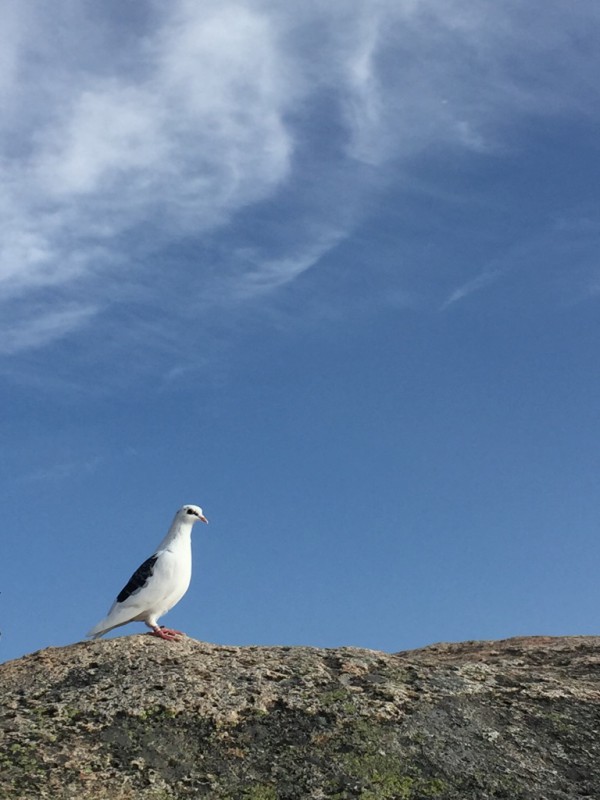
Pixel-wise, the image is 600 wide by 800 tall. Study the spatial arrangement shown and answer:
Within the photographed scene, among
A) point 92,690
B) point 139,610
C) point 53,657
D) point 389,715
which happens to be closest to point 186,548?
point 139,610

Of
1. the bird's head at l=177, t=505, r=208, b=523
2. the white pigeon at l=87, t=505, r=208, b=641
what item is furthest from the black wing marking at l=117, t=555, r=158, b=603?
the bird's head at l=177, t=505, r=208, b=523

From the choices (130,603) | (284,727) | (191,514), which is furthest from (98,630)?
(284,727)

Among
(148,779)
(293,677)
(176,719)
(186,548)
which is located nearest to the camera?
(148,779)

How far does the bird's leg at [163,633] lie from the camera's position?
14.6 meters

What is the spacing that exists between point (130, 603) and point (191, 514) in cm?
214

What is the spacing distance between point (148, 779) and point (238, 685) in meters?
1.97

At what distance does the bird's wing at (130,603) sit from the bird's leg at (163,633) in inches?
16.8

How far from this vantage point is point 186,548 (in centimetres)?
1698

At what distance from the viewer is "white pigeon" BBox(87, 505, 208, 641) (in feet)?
52.1

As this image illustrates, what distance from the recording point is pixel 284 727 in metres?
11.7

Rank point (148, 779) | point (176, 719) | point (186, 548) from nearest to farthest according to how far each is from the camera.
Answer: point (148, 779) < point (176, 719) < point (186, 548)

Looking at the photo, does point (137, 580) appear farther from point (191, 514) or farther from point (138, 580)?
point (191, 514)

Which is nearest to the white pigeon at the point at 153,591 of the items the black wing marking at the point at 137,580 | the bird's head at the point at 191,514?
the black wing marking at the point at 137,580

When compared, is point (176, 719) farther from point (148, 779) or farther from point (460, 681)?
point (460, 681)
